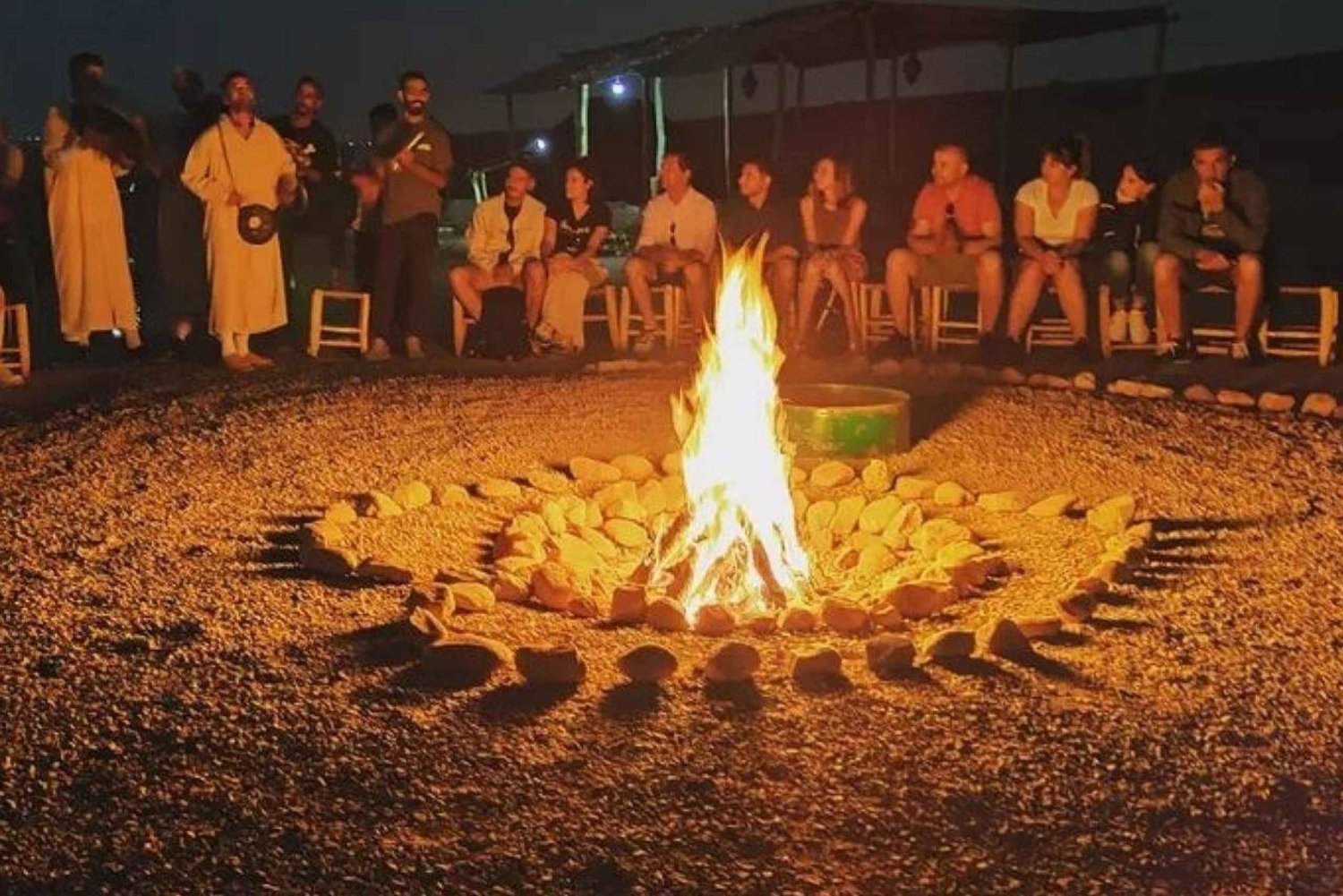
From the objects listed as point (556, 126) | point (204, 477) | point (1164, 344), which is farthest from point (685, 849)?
point (556, 126)

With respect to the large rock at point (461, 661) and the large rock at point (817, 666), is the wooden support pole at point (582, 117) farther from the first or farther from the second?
the large rock at point (817, 666)

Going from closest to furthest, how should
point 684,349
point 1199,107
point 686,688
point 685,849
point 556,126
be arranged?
point 685,849 → point 686,688 → point 684,349 → point 556,126 → point 1199,107

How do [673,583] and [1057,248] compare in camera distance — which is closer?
[673,583]

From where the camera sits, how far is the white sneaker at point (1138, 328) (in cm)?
937

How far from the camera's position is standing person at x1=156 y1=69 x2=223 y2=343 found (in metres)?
9.34

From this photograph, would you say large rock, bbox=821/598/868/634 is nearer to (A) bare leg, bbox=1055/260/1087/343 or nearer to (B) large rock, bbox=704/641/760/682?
(B) large rock, bbox=704/641/760/682

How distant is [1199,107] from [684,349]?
122 feet

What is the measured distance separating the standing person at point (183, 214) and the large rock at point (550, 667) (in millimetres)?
6145

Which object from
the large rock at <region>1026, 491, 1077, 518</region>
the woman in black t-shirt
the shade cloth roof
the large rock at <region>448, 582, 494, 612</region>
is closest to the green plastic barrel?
the large rock at <region>1026, 491, 1077, 518</region>

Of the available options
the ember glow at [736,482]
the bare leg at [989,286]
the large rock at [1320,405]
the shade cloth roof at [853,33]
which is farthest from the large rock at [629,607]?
the shade cloth roof at [853,33]

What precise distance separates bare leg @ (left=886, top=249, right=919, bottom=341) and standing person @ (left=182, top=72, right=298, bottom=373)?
363 cm

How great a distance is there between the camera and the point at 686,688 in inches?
150

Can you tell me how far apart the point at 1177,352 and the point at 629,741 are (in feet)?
21.3

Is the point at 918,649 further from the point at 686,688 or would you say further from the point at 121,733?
the point at 121,733
